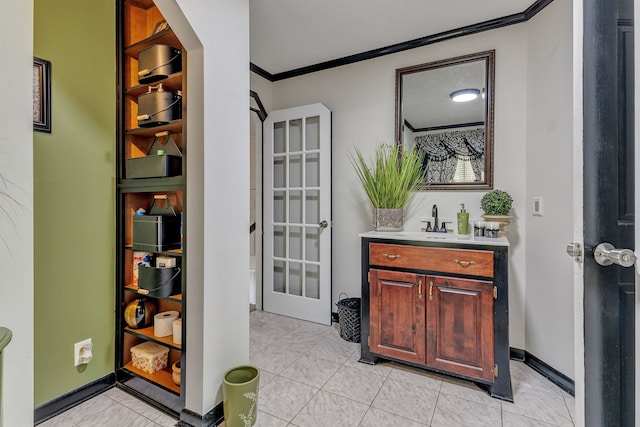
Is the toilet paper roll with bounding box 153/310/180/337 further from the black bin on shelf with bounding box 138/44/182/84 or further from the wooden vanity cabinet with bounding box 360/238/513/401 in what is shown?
the black bin on shelf with bounding box 138/44/182/84

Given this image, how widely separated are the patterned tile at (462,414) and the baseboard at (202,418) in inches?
43.5

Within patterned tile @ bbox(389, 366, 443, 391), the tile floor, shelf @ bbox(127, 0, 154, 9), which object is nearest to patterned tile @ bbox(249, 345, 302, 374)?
the tile floor

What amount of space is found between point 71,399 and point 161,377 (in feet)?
1.49

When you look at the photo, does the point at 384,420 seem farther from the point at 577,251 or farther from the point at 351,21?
the point at 351,21

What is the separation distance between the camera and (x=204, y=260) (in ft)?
4.85

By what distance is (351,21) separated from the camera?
2.25 meters

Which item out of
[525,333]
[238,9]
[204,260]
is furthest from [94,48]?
[525,333]

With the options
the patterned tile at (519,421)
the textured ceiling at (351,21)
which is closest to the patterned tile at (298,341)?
the patterned tile at (519,421)

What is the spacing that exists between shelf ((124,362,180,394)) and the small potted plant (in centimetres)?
224

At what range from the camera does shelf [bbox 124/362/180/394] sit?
1.69m

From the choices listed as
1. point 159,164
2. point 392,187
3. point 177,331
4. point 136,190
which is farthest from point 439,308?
point 136,190

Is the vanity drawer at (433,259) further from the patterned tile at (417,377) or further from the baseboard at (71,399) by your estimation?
the baseboard at (71,399)

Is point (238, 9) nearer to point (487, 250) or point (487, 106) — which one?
point (487, 106)

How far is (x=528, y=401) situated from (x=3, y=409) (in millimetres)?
2416
